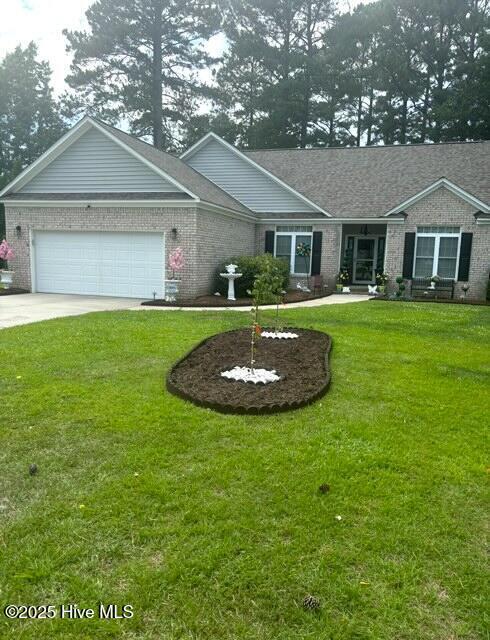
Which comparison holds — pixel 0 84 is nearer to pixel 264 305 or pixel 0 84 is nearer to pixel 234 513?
pixel 264 305

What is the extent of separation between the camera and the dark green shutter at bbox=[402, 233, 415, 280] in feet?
55.1

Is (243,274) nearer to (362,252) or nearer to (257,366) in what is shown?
(362,252)

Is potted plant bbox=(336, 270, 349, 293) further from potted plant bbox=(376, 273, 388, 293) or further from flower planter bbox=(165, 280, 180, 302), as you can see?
flower planter bbox=(165, 280, 180, 302)

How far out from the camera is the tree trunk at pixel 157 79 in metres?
31.4

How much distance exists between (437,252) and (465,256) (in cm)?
91

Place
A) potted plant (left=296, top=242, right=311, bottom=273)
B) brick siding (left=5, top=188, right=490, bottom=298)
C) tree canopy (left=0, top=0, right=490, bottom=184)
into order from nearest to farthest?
brick siding (left=5, top=188, right=490, bottom=298) → potted plant (left=296, top=242, right=311, bottom=273) → tree canopy (left=0, top=0, right=490, bottom=184)

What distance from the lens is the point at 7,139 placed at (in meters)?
35.5

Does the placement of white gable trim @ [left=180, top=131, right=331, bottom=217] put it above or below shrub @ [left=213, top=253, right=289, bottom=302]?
above

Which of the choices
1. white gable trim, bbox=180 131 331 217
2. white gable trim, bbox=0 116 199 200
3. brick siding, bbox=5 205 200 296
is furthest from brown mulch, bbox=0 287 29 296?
white gable trim, bbox=180 131 331 217

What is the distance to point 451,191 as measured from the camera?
16.1 meters

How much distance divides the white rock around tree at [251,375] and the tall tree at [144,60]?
29.4m

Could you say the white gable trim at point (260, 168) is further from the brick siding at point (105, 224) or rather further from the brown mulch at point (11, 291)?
the brown mulch at point (11, 291)

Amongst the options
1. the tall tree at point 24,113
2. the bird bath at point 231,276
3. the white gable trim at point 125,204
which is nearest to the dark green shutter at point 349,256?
the white gable trim at point 125,204

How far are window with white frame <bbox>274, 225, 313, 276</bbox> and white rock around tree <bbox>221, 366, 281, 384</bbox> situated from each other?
41.8 feet
